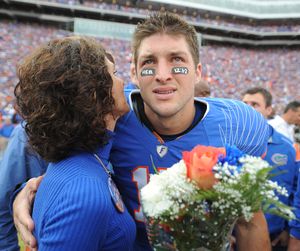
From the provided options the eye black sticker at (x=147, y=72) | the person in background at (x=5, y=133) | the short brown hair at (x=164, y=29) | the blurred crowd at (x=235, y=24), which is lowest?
the person in background at (x=5, y=133)

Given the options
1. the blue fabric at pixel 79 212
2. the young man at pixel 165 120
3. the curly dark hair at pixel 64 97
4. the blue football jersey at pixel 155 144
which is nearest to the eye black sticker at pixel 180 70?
the young man at pixel 165 120

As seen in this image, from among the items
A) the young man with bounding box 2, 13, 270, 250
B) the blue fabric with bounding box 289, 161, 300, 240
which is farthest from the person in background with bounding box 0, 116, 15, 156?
the blue fabric with bounding box 289, 161, 300, 240

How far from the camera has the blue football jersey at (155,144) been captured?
5.64ft

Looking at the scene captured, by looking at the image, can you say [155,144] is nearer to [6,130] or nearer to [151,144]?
[151,144]

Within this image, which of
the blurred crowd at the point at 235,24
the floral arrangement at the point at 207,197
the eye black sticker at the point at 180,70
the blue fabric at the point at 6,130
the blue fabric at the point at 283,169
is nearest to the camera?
the floral arrangement at the point at 207,197

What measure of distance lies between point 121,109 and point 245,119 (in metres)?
0.70

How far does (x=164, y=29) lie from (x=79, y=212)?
3.48ft

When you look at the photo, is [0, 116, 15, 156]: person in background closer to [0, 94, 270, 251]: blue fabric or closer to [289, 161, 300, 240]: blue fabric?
[0, 94, 270, 251]: blue fabric

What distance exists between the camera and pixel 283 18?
96.1 feet

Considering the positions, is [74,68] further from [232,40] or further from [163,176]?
[232,40]

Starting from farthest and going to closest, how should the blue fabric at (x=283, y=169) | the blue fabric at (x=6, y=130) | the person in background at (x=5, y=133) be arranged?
1. the blue fabric at (x=6, y=130)
2. the person in background at (x=5, y=133)
3. the blue fabric at (x=283, y=169)

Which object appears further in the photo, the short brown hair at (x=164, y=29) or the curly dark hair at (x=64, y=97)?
the short brown hair at (x=164, y=29)

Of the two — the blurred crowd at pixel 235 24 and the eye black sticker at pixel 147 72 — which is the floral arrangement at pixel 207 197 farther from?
the blurred crowd at pixel 235 24

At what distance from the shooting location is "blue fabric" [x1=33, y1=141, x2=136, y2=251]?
1.03 metres
